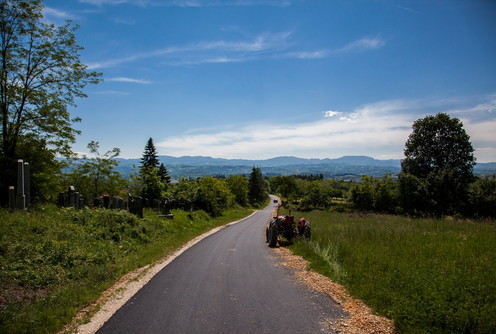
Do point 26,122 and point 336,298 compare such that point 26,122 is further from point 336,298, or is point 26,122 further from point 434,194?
point 434,194

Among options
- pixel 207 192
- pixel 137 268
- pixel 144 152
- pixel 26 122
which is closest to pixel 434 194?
pixel 207 192

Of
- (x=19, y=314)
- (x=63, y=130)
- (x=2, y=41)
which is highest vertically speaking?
(x=2, y=41)

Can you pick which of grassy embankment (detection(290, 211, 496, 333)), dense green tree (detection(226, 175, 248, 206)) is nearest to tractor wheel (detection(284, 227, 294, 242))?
grassy embankment (detection(290, 211, 496, 333))

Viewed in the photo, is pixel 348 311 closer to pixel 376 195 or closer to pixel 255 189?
pixel 376 195

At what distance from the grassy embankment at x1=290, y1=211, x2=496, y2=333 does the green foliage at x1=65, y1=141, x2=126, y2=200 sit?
25560 mm

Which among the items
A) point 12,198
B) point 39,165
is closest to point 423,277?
point 12,198

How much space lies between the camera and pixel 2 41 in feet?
48.1

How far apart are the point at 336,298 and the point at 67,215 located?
12020 millimetres

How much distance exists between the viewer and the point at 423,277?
23.2ft

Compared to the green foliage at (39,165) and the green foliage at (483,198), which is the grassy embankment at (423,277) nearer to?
the green foliage at (39,165)

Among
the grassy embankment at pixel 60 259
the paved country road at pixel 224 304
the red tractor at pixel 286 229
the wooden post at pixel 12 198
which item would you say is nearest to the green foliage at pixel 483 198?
the red tractor at pixel 286 229

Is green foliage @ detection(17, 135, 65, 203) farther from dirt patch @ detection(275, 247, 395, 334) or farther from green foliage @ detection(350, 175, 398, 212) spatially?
green foliage @ detection(350, 175, 398, 212)

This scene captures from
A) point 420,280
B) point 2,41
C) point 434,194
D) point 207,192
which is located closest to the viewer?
point 420,280

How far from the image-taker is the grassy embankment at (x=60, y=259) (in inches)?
235
